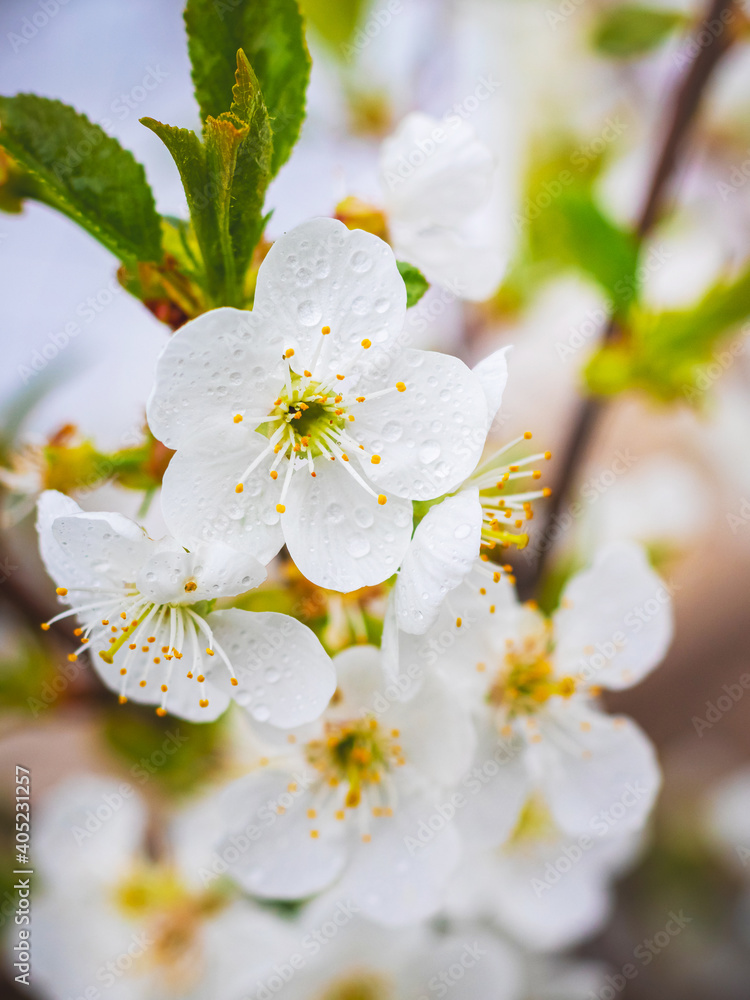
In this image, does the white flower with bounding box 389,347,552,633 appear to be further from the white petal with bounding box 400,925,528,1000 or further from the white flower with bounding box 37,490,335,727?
the white petal with bounding box 400,925,528,1000

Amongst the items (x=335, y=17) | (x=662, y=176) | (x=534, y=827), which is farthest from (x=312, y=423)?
(x=335, y=17)

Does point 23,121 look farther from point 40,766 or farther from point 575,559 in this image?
point 40,766

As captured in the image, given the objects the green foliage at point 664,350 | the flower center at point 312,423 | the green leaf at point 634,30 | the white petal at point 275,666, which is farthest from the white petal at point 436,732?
the green leaf at point 634,30

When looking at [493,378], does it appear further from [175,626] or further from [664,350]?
[664,350]

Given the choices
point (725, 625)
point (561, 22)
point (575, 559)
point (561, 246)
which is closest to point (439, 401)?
point (575, 559)

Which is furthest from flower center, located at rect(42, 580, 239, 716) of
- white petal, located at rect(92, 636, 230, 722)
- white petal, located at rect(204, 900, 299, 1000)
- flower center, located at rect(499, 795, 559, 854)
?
flower center, located at rect(499, 795, 559, 854)

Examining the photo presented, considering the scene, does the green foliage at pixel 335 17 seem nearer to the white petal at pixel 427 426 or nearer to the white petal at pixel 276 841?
the white petal at pixel 427 426
